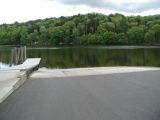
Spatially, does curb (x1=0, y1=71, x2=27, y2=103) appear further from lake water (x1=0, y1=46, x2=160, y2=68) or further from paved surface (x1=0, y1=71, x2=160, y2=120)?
lake water (x1=0, y1=46, x2=160, y2=68)

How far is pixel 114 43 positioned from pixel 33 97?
324 ft

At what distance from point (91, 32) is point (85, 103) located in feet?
368

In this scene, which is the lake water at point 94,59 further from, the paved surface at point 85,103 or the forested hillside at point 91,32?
the forested hillside at point 91,32

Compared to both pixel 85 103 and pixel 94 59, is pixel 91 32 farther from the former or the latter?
pixel 85 103

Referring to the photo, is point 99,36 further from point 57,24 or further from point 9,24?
point 9,24

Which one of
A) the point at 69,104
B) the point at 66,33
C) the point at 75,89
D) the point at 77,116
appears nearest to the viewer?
the point at 77,116

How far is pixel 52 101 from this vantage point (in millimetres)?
9148

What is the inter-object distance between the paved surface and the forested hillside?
92.1 m

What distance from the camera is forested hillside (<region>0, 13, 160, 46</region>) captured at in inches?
4193

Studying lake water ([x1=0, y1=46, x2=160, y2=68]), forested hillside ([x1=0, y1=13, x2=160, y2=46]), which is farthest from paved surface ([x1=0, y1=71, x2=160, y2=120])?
forested hillside ([x1=0, y1=13, x2=160, y2=46])

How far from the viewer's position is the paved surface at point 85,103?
23.9 feet

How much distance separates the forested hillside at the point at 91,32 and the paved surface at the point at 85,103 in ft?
302

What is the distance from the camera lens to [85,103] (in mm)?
8656

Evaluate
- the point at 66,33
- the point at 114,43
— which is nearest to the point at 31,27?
the point at 66,33
